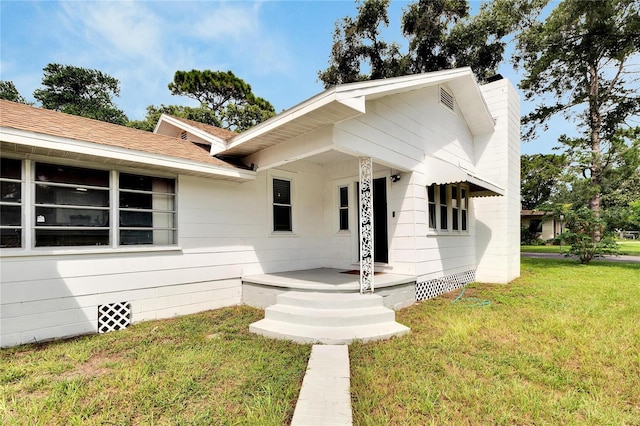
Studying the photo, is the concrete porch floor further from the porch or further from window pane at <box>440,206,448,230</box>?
window pane at <box>440,206,448,230</box>

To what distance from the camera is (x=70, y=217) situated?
15.5 feet

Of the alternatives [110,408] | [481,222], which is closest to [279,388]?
[110,408]

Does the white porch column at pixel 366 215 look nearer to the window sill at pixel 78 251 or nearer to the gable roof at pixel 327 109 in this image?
the gable roof at pixel 327 109

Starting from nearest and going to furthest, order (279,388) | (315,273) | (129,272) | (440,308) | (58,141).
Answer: (279,388), (58,141), (129,272), (440,308), (315,273)

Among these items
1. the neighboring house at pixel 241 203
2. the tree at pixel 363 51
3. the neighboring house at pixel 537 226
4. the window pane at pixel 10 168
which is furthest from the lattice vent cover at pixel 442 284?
the neighboring house at pixel 537 226

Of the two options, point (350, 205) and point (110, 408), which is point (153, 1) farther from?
point (110, 408)

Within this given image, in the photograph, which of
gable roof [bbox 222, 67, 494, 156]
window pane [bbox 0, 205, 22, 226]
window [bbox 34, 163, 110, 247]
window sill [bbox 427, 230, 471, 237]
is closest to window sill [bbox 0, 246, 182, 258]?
window [bbox 34, 163, 110, 247]

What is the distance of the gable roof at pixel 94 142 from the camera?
4027mm

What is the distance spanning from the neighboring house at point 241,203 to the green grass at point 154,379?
103cm

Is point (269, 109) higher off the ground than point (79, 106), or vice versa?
point (79, 106)

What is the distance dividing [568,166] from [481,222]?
1050cm

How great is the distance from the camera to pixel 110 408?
2.74 meters

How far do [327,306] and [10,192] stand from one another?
16.4ft

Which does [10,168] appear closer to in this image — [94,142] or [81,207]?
[81,207]
